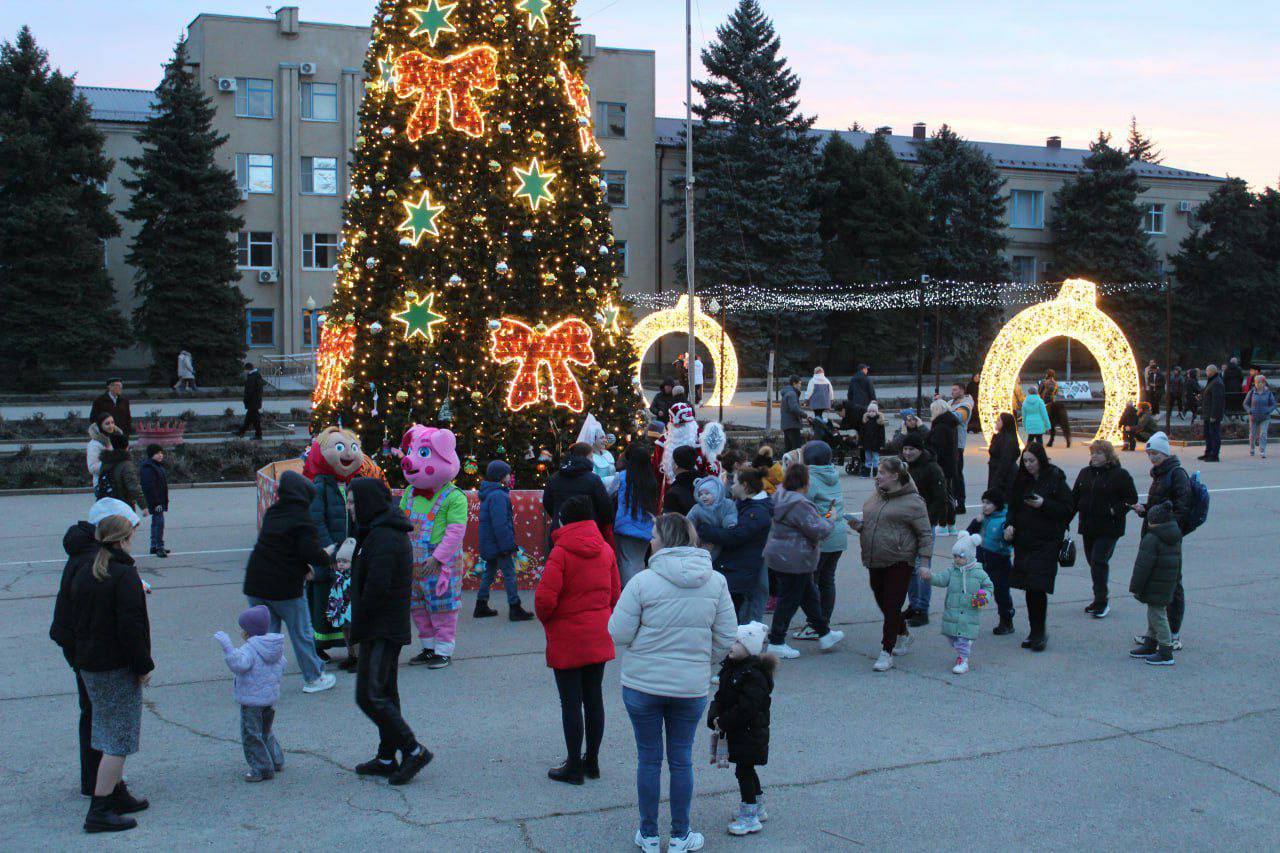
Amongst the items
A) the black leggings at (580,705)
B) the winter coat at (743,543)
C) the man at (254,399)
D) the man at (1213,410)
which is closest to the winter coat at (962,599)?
the winter coat at (743,543)

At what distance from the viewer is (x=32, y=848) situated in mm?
5715

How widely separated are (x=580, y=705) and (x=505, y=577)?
4.20m

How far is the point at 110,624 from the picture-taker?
19.6 ft

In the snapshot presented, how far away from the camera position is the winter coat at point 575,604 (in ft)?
21.1

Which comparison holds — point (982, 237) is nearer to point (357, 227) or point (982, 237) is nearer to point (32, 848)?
point (357, 227)

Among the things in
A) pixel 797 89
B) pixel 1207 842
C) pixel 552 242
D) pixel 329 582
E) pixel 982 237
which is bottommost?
pixel 1207 842

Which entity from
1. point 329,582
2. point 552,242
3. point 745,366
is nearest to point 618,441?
point 552,242

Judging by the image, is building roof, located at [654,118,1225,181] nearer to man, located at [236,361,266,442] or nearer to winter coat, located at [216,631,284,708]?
man, located at [236,361,266,442]

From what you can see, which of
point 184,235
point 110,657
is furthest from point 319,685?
point 184,235

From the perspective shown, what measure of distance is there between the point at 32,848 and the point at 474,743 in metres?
2.52

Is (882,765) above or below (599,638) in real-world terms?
→ below

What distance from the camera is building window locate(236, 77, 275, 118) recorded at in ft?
161

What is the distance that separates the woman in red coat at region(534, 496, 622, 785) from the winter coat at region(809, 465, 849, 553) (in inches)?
142

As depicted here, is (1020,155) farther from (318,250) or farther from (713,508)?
(713,508)
